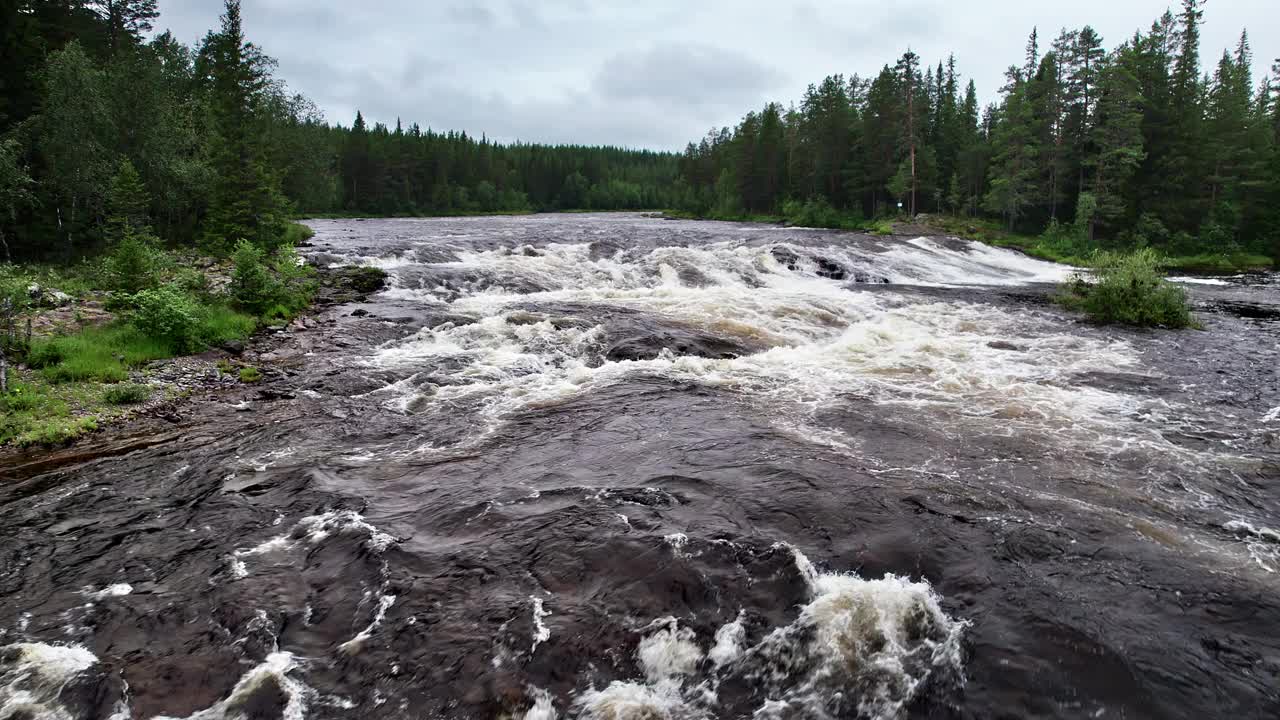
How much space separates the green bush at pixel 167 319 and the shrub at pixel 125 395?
281 centimetres

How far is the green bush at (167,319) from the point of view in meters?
13.4

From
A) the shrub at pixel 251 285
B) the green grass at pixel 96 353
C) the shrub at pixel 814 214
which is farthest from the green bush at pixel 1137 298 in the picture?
the shrub at pixel 814 214

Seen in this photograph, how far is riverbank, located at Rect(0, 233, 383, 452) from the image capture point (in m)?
10.1

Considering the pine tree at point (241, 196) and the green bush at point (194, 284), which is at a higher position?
the pine tree at point (241, 196)

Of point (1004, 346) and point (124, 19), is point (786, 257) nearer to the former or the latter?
point (1004, 346)

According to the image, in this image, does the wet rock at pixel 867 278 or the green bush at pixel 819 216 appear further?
the green bush at pixel 819 216

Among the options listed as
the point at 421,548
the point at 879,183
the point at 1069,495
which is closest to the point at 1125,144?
the point at 879,183

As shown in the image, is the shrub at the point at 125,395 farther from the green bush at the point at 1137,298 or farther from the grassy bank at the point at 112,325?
the green bush at the point at 1137,298

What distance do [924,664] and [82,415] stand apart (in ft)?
41.3

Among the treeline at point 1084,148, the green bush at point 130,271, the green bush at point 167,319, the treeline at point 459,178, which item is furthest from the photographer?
the treeline at point 459,178

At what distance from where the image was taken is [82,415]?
1023cm

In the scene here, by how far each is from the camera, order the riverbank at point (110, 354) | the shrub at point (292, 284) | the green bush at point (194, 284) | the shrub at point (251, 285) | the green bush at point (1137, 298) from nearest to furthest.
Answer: the riverbank at point (110, 354)
the green bush at point (194, 284)
the shrub at point (251, 285)
the shrub at point (292, 284)
the green bush at point (1137, 298)

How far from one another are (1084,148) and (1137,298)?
3909cm

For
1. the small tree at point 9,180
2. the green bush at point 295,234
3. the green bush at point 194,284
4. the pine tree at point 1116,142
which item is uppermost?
the pine tree at point 1116,142
